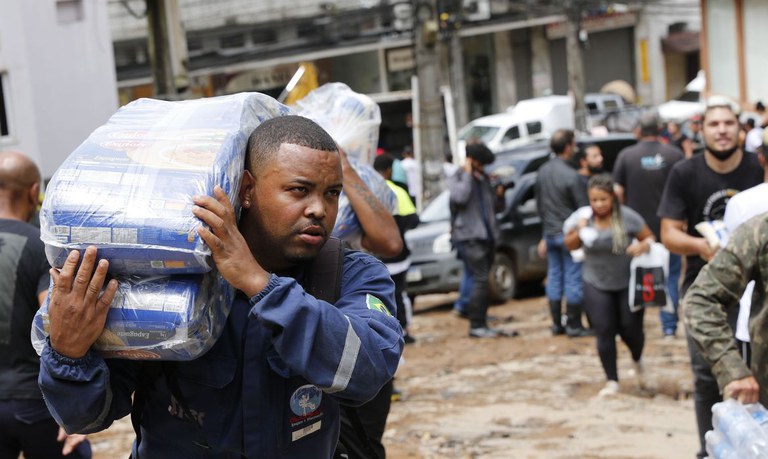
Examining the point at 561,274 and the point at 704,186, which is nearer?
the point at 704,186

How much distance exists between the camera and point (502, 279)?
1362cm

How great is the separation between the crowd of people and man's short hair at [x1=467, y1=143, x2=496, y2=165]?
2.90m

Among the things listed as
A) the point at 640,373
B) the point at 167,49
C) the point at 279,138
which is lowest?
the point at 640,373

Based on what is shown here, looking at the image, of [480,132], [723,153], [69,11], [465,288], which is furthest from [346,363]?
[480,132]

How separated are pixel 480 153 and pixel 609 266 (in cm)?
269

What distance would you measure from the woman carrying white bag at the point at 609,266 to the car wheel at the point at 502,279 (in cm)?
409

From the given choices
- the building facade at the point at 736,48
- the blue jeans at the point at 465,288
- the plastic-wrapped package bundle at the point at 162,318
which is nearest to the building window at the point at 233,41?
the building facade at the point at 736,48

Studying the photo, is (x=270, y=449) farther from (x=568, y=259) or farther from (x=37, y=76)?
(x=37, y=76)

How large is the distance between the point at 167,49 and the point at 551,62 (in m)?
26.6

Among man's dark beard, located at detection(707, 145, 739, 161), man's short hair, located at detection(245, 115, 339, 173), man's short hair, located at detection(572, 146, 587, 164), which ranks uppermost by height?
man's short hair, located at detection(245, 115, 339, 173)

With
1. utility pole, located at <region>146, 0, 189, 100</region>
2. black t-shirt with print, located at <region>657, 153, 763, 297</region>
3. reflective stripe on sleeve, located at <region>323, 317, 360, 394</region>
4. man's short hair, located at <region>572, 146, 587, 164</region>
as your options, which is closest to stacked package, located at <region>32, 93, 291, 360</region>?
reflective stripe on sleeve, located at <region>323, 317, 360, 394</region>

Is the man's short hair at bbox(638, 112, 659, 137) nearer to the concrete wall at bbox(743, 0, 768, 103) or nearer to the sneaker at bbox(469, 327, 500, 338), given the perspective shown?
the sneaker at bbox(469, 327, 500, 338)

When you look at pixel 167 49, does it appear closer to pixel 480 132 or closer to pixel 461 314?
pixel 461 314

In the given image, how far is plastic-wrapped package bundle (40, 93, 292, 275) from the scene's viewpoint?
2.40 m
